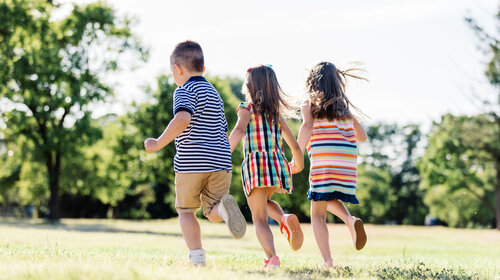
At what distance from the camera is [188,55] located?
207 inches

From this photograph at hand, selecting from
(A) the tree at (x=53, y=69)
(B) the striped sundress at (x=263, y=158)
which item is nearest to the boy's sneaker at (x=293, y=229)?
(B) the striped sundress at (x=263, y=158)

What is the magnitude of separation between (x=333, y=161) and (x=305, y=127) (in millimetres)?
450

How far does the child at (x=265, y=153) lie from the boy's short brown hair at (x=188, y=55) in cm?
63

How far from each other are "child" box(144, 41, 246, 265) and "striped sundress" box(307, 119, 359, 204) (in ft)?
3.54

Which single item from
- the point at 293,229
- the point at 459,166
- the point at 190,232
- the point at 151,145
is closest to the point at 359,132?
the point at 293,229

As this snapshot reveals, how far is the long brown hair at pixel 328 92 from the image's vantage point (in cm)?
590

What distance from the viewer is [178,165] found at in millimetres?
5070

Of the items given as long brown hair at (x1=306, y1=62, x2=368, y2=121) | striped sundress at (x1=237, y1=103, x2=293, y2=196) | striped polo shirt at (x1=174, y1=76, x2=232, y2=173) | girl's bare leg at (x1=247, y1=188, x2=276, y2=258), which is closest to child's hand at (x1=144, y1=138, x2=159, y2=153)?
striped polo shirt at (x1=174, y1=76, x2=232, y2=173)

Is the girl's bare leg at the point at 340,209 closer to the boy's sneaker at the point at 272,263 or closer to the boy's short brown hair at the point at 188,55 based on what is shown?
the boy's sneaker at the point at 272,263

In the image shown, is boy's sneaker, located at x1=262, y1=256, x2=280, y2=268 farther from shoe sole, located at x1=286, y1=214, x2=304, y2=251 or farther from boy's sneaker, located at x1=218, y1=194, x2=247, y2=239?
boy's sneaker, located at x1=218, y1=194, x2=247, y2=239

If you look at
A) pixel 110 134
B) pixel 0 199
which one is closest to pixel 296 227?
pixel 110 134

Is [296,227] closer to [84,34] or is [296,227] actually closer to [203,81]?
[203,81]

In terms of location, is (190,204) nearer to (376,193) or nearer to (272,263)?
(272,263)

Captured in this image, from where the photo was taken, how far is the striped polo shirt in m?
5.01
